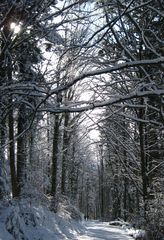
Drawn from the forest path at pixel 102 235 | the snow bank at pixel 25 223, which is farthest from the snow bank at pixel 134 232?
the snow bank at pixel 25 223

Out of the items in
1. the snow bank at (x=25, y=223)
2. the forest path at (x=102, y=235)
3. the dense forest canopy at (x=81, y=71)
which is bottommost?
the forest path at (x=102, y=235)

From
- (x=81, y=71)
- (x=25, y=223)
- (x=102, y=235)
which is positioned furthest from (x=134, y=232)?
(x=81, y=71)

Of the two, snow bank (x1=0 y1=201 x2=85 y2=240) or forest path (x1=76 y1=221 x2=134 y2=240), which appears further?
forest path (x1=76 y1=221 x2=134 y2=240)

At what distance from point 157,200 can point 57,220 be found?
19.6ft

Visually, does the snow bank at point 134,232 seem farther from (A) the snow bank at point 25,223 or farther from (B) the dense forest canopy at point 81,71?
(A) the snow bank at point 25,223

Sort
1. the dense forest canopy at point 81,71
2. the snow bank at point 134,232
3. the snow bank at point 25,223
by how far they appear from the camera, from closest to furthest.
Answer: the dense forest canopy at point 81,71
the snow bank at point 25,223
the snow bank at point 134,232

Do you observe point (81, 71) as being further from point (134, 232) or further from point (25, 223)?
point (134, 232)

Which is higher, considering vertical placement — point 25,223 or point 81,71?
point 81,71

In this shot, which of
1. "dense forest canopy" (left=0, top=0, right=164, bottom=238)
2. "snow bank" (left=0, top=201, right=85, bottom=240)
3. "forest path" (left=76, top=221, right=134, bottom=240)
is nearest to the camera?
"dense forest canopy" (left=0, top=0, right=164, bottom=238)

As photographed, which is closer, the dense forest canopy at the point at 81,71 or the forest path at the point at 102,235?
the dense forest canopy at the point at 81,71

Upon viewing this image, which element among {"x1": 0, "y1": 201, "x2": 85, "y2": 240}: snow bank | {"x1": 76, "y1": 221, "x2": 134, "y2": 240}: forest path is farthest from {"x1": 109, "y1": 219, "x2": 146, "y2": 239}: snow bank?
{"x1": 0, "y1": 201, "x2": 85, "y2": 240}: snow bank

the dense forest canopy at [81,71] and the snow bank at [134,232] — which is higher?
the dense forest canopy at [81,71]

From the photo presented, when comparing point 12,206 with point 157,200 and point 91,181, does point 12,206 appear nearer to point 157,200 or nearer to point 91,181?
point 157,200

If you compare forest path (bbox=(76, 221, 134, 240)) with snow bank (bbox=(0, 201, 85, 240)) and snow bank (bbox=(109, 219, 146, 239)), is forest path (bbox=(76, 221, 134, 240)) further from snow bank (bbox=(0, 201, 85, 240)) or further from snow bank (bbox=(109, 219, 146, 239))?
snow bank (bbox=(0, 201, 85, 240))
